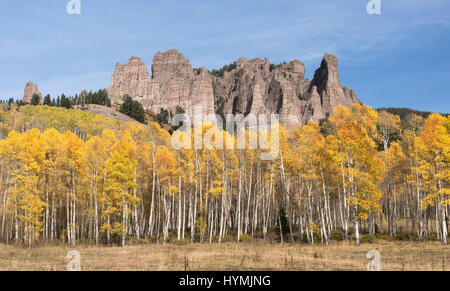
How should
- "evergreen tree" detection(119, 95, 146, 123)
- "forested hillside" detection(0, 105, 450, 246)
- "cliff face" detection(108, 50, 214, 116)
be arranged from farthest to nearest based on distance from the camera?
"cliff face" detection(108, 50, 214, 116)
"evergreen tree" detection(119, 95, 146, 123)
"forested hillside" detection(0, 105, 450, 246)

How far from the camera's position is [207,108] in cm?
17062

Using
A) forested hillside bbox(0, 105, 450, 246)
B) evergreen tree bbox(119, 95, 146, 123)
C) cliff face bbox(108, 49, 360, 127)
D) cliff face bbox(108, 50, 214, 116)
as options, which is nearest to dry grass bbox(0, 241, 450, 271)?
forested hillside bbox(0, 105, 450, 246)

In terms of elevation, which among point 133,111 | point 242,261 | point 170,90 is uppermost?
point 170,90

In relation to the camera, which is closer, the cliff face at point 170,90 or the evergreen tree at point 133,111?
the evergreen tree at point 133,111

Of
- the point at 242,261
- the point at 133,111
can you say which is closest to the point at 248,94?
the point at 133,111

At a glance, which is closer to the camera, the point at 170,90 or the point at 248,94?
the point at 170,90

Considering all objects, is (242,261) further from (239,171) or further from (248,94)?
(248,94)

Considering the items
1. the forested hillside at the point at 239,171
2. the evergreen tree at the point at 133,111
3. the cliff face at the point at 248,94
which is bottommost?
the forested hillside at the point at 239,171

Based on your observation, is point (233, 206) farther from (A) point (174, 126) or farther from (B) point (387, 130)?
(A) point (174, 126)

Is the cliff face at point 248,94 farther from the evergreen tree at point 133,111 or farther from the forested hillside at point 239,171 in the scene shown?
the forested hillside at point 239,171

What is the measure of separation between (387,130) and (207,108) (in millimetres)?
142110

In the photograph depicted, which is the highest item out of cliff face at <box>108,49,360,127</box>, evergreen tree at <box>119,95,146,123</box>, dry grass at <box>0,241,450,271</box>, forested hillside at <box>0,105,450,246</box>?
cliff face at <box>108,49,360,127</box>

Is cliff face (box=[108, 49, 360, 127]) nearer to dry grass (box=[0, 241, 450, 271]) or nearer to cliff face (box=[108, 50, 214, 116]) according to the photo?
cliff face (box=[108, 50, 214, 116])

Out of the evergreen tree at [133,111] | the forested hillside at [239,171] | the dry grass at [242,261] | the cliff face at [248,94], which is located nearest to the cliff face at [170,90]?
the cliff face at [248,94]
